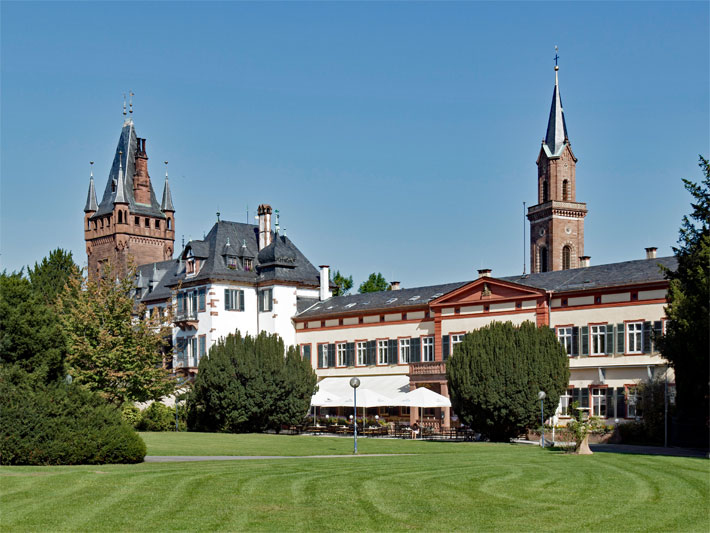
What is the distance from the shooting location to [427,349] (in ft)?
192

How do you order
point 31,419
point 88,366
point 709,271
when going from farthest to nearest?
point 88,366 < point 709,271 < point 31,419

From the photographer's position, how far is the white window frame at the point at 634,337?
47531 mm

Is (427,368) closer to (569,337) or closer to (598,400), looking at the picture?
(569,337)

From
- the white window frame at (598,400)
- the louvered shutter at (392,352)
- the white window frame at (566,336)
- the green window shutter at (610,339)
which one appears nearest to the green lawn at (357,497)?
the green window shutter at (610,339)

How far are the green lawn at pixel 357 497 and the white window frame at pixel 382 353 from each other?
36404 mm

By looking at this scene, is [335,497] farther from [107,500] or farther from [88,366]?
[88,366]

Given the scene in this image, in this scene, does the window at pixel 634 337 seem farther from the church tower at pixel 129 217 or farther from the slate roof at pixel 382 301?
the church tower at pixel 129 217

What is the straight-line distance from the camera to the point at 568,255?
93562 millimetres

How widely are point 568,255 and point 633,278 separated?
150 feet

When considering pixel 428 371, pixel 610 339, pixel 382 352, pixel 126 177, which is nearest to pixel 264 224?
pixel 382 352

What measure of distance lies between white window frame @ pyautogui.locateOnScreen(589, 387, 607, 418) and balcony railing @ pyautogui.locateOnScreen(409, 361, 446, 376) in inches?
369

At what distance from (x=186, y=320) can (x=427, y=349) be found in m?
18.5

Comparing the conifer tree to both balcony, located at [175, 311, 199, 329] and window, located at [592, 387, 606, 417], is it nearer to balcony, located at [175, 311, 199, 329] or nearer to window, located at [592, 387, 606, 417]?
window, located at [592, 387, 606, 417]

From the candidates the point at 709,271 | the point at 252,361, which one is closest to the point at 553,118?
the point at 252,361
